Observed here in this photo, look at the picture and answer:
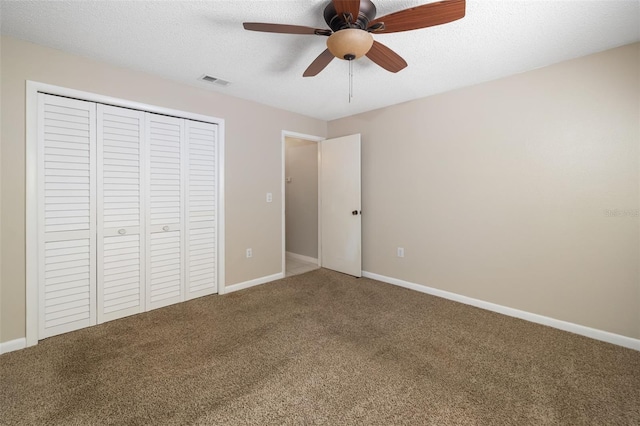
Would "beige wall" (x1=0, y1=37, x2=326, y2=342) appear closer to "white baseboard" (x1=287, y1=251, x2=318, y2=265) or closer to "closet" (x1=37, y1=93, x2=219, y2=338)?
"closet" (x1=37, y1=93, x2=219, y2=338)

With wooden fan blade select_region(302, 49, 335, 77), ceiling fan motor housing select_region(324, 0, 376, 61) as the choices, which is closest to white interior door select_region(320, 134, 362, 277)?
wooden fan blade select_region(302, 49, 335, 77)

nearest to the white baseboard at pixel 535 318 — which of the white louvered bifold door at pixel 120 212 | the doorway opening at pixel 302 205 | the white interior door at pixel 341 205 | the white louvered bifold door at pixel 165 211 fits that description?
the white interior door at pixel 341 205

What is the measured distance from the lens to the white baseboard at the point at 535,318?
7.42 feet

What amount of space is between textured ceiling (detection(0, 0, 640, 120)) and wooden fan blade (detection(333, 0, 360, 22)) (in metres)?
0.24

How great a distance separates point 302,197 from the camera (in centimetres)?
520

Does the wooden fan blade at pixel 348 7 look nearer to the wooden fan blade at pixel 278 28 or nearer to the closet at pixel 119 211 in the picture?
the wooden fan blade at pixel 278 28

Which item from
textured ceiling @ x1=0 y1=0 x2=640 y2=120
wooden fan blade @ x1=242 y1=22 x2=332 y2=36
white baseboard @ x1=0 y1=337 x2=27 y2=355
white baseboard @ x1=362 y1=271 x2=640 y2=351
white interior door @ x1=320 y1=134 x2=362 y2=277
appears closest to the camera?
wooden fan blade @ x1=242 y1=22 x2=332 y2=36

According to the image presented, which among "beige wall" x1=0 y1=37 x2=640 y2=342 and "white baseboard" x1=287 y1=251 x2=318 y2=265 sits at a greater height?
"beige wall" x1=0 y1=37 x2=640 y2=342

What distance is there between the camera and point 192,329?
251 cm

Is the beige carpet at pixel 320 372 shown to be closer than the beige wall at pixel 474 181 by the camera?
Yes

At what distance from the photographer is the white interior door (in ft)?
13.1

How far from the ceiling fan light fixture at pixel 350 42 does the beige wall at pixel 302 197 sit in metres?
3.11

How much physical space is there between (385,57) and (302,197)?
3388 mm

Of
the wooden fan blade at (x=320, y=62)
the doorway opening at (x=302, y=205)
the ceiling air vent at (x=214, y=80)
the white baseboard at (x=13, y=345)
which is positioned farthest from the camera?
the doorway opening at (x=302, y=205)
